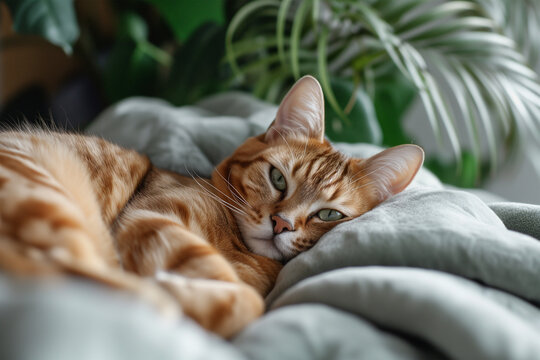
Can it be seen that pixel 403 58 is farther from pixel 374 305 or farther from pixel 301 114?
pixel 374 305

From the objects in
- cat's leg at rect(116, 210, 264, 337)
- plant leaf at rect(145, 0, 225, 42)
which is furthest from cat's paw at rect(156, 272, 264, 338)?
plant leaf at rect(145, 0, 225, 42)

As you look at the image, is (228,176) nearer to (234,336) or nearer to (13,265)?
(234,336)

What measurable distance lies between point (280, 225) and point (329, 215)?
143 mm

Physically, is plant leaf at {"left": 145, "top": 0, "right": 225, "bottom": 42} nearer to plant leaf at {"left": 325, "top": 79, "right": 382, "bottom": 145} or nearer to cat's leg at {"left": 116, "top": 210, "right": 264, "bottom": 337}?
plant leaf at {"left": 325, "top": 79, "right": 382, "bottom": 145}

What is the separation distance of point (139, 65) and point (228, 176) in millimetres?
1355

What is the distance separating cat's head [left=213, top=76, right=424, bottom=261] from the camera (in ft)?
3.30

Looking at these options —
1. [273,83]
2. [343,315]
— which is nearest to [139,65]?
[273,83]

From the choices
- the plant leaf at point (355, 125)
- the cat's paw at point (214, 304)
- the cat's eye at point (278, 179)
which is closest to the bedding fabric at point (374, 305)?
the cat's paw at point (214, 304)

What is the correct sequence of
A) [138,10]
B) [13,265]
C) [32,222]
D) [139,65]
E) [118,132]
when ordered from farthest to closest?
[138,10], [139,65], [118,132], [32,222], [13,265]

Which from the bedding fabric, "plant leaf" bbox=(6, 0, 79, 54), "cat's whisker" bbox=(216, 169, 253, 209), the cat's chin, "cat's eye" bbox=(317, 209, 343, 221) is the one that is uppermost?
"plant leaf" bbox=(6, 0, 79, 54)

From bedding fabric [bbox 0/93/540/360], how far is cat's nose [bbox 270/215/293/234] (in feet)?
0.45

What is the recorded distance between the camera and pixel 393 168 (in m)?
1.08

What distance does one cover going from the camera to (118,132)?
61.9 inches

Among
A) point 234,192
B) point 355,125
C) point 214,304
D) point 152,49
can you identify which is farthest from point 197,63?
point 214,304
